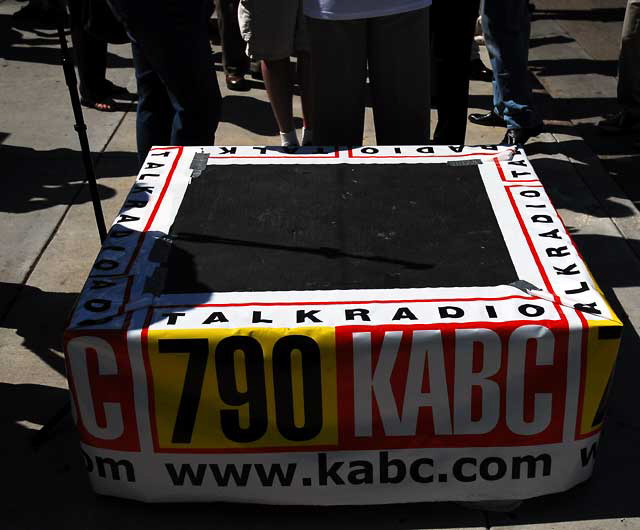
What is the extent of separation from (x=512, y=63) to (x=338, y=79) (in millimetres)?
1328

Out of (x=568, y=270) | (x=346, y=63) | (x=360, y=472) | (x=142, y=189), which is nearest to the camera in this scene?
(x=360, y=472)

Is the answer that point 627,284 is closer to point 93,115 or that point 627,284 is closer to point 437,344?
point 437,344

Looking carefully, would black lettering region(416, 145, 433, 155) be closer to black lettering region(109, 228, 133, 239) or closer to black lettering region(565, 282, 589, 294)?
black lettering region(565, 282, 589, 294)

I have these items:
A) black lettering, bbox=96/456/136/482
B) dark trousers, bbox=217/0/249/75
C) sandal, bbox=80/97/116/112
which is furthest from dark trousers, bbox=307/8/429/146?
dark trousers, bbox=217/0/249/75

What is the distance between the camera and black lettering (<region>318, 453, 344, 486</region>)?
2314 mm

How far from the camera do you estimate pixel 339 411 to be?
2262 millimetres

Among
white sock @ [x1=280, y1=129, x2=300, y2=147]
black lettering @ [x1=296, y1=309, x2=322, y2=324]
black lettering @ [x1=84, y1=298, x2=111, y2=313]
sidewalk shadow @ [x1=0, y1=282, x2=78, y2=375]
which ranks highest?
black lettering @ [x1=296, y1=309, x2=322, y2=324]

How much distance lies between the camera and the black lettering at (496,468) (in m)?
2.33

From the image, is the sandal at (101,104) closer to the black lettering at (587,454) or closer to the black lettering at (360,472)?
the black lettering at (360,472)

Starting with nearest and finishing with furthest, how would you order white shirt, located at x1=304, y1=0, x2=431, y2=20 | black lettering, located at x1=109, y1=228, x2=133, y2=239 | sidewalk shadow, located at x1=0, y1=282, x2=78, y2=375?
black lettering, located at x1=109, y1=228, x2=133, y2=239 < sidewalk shadow, located at x1=0, y1=282, x2=78, y2=375 < white shirt, located at x1=304, y1=0, x2=431, y2=20

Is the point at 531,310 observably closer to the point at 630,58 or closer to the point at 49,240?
the point at 49,240

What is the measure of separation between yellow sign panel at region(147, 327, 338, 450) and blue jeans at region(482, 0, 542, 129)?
8.78 feet

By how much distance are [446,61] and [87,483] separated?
263cm

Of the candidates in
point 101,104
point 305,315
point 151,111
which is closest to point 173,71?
point 151,111
